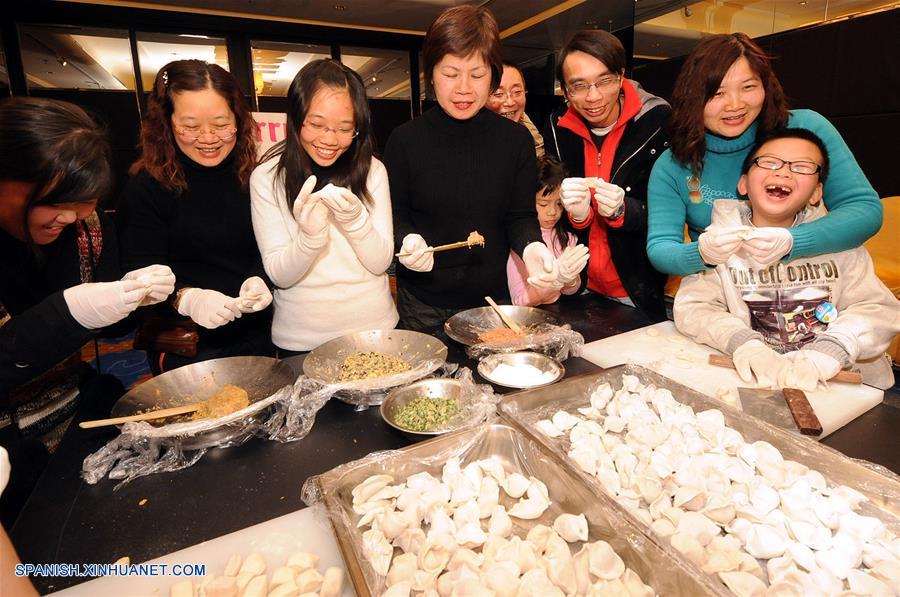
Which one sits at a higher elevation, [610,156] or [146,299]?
[610,156]

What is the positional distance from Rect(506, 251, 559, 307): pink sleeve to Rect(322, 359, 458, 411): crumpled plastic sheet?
1127 millimetres

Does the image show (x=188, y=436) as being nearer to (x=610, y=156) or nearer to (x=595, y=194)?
(x=595, y=194)

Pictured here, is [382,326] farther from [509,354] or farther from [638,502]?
[638,502]

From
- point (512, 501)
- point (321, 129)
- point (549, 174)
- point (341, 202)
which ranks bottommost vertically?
point (512, 501)

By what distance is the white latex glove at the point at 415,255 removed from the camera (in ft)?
6.49

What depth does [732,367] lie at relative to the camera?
165 centimetres

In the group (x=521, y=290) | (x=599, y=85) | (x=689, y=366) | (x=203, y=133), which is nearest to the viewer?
(x=689, y=366)

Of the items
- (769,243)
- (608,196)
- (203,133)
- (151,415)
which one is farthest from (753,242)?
(203,133)

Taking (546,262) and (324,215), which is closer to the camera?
(324,215)

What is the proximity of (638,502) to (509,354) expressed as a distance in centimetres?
71

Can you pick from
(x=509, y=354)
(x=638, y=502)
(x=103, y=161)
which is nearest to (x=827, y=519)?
(x=638, y=502)

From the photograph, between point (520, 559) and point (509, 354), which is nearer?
point (520, 559)

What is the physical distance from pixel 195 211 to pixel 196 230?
0.27 ft

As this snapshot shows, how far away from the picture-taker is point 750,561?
3.01ft
